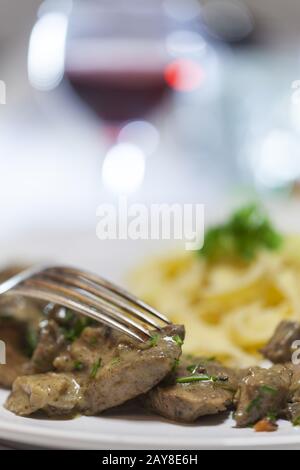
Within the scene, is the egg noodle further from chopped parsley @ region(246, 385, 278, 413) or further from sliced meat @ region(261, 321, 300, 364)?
chopped parsley @ region(246, 385, 278, 413)

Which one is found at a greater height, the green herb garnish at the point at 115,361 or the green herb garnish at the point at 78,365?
the green herb garnish at the point at 115,361

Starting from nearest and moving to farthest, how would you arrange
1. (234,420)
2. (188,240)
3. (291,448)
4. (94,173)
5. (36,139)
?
(291,448)
(234,420)
(188,240)
(94,173)
(36,139)

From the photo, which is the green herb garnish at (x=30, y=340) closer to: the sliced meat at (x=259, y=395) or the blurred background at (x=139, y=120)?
the sliced meat at (x=259, y=395)

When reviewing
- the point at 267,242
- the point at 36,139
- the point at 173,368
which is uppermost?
the point at 36,139

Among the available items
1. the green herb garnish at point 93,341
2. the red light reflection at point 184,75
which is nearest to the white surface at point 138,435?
the green herb garnish at point 93,341

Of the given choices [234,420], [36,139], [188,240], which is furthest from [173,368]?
[36,139]
